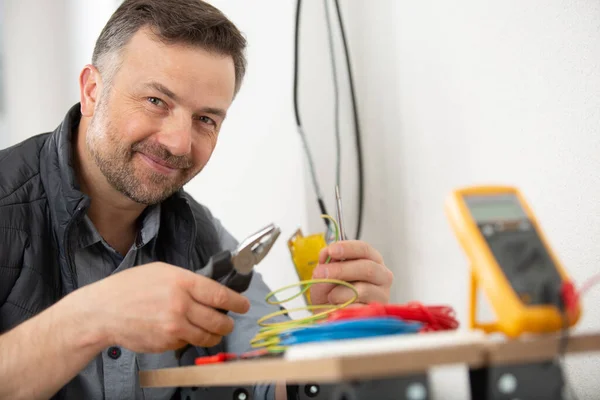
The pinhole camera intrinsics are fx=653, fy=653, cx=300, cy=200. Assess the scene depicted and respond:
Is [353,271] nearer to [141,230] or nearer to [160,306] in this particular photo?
[160,306]

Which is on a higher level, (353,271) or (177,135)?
(177,135)

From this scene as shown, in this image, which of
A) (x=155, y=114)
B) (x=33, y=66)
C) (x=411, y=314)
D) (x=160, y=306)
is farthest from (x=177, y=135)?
(x=33, y=66)

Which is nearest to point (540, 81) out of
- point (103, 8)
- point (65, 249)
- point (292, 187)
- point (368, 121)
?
point (368, 121)

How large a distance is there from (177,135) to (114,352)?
1.38 feet

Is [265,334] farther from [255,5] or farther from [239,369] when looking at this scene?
[255,5]

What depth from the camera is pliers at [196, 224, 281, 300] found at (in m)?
0.84

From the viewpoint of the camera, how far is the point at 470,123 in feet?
4.25

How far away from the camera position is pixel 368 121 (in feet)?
5.37

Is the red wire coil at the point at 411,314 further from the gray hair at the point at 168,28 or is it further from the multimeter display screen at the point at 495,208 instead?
the gray hair at the point at 168,28

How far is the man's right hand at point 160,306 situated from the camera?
0.79 meters

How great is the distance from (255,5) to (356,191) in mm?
604

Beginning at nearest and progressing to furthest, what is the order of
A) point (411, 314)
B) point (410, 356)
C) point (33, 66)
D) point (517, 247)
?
1. point (410, 356)
2. point (517, 247)
3. point (411, 314)
4. point (33, 66)

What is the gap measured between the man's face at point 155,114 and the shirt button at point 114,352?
297 millimetres

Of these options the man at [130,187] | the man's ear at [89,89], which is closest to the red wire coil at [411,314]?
the man at [130,187]
